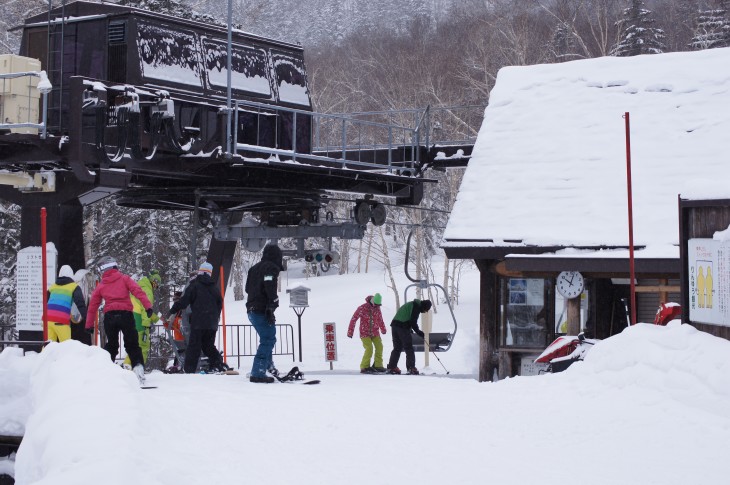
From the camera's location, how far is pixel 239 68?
66.6 ft

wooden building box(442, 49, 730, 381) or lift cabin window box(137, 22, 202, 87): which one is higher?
lift cabin window box(137, 22, 202, 87)

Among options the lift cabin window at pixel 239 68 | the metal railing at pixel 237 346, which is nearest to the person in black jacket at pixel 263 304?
the lift cabin window at pixel 239 68

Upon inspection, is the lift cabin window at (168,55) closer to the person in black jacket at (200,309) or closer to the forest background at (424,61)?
the person in black jacket at (200,309)

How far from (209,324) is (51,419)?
8.39 meters

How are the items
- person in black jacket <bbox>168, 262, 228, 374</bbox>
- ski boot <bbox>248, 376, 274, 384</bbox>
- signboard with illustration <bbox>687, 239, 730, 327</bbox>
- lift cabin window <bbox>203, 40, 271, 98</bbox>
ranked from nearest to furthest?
signboard with illustration <bbox>687, 239, 730, 327</bbox>
ski boot <bbox>248, 376, 274, 384</bbox>
person in black jacket <bbox>168, 262, 228, 374</bbox>
lift cabin window <bbox>203, 40, 271, 98</bbox>

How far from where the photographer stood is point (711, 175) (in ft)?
57.9

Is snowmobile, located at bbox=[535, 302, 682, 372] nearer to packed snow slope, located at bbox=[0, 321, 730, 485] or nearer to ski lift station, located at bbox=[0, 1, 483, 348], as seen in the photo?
packed snow slope, located at bbox=[0, 321, 730, 485]

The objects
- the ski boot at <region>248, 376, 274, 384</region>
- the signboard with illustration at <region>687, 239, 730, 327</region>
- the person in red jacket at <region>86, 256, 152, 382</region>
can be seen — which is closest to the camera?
the signboard with illustration at <region>687, 239, 730, 327</region>

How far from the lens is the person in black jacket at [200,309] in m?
15.6

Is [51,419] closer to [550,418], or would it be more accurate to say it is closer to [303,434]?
[303,434]

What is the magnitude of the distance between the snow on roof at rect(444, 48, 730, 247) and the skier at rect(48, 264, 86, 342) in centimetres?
632

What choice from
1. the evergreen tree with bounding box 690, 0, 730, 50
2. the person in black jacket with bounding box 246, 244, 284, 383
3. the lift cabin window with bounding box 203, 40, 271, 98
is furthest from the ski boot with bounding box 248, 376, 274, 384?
the evergreen tree with bounding box 690, 0, 730, 50

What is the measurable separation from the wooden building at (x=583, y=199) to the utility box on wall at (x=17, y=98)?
22.9 ft

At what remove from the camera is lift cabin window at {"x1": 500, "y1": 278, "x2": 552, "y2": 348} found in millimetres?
17984
